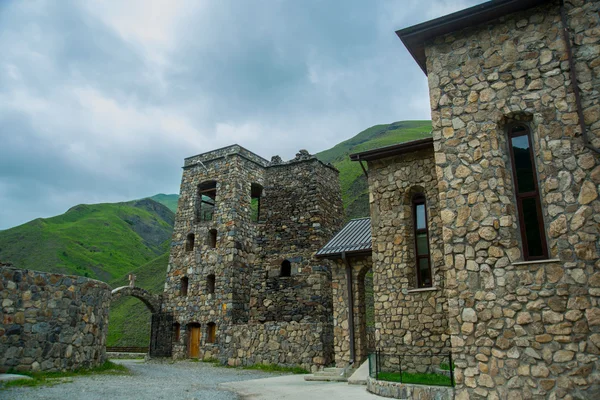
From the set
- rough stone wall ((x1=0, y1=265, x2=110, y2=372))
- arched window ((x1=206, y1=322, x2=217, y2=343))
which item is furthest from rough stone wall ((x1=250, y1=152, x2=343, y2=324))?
rough stone wall ((x1=0, y1=265, x2=110, y2=372))

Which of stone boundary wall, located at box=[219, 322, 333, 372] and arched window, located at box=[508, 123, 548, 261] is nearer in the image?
arched window, located at box=[508, 123, 548, 261]

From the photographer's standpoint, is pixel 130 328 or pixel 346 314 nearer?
pixel 346 314

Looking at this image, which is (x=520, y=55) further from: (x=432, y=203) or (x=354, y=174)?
(x=354, y=174)

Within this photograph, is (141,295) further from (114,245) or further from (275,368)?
(114,245)

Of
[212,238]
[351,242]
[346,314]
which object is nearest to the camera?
[346,314]

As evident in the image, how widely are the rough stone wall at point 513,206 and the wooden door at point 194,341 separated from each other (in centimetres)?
1713

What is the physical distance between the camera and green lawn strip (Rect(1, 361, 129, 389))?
972cm

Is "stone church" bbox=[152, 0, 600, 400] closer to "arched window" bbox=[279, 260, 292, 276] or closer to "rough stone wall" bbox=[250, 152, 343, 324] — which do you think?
"rough stone wall" bbox=[250, 152, 343, 324]

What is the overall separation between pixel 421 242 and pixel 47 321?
10.2 meters

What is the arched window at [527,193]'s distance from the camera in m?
7.56

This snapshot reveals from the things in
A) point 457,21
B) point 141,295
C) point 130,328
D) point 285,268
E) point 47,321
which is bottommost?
point 130,328

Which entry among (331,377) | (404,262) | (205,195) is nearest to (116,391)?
(331,377)

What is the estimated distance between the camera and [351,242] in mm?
15109

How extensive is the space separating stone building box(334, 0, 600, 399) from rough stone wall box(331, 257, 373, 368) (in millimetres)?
6662
